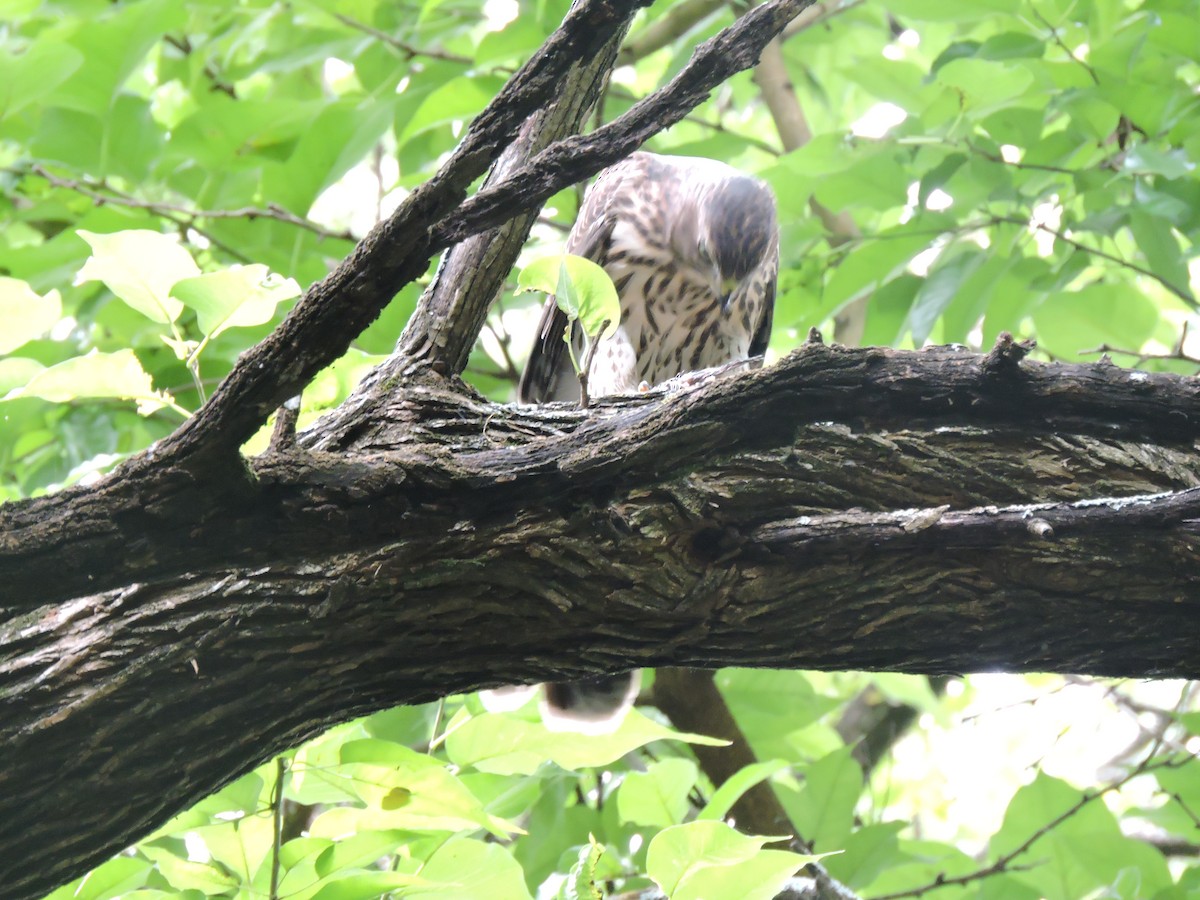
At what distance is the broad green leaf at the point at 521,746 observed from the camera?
1.85 meters

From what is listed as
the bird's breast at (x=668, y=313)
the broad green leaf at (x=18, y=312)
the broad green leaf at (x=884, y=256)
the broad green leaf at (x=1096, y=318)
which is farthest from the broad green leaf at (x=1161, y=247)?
the broad green leaf at (x=18, y=312)

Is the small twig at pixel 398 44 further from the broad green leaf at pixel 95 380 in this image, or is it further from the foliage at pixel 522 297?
the broad green leaf at pixel 95 380

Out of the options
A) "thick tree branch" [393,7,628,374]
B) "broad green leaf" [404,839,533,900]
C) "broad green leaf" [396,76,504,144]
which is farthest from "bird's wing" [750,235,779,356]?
"broad green leaf" [404,839,533,900]

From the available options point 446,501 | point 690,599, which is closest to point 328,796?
point 446,501

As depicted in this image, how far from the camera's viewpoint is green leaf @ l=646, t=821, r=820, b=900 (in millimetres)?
1573

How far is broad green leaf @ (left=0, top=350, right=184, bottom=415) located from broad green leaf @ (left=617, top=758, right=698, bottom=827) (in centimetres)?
118

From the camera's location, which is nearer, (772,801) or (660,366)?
(772,801)

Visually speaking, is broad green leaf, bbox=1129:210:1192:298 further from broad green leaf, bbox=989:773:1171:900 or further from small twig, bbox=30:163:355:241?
small twig, bbox=30:163:355:241

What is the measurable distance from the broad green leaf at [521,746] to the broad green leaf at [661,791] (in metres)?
0.36

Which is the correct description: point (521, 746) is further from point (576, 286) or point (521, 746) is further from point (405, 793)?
point (576, 286)

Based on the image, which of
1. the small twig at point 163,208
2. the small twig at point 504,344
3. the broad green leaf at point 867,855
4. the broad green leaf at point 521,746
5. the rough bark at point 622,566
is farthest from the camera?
the small twig at point 504,344

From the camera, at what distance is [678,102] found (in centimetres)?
128

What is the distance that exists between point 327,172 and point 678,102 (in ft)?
6.15

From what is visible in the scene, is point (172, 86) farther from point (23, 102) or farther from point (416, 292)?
point (23, 102)
